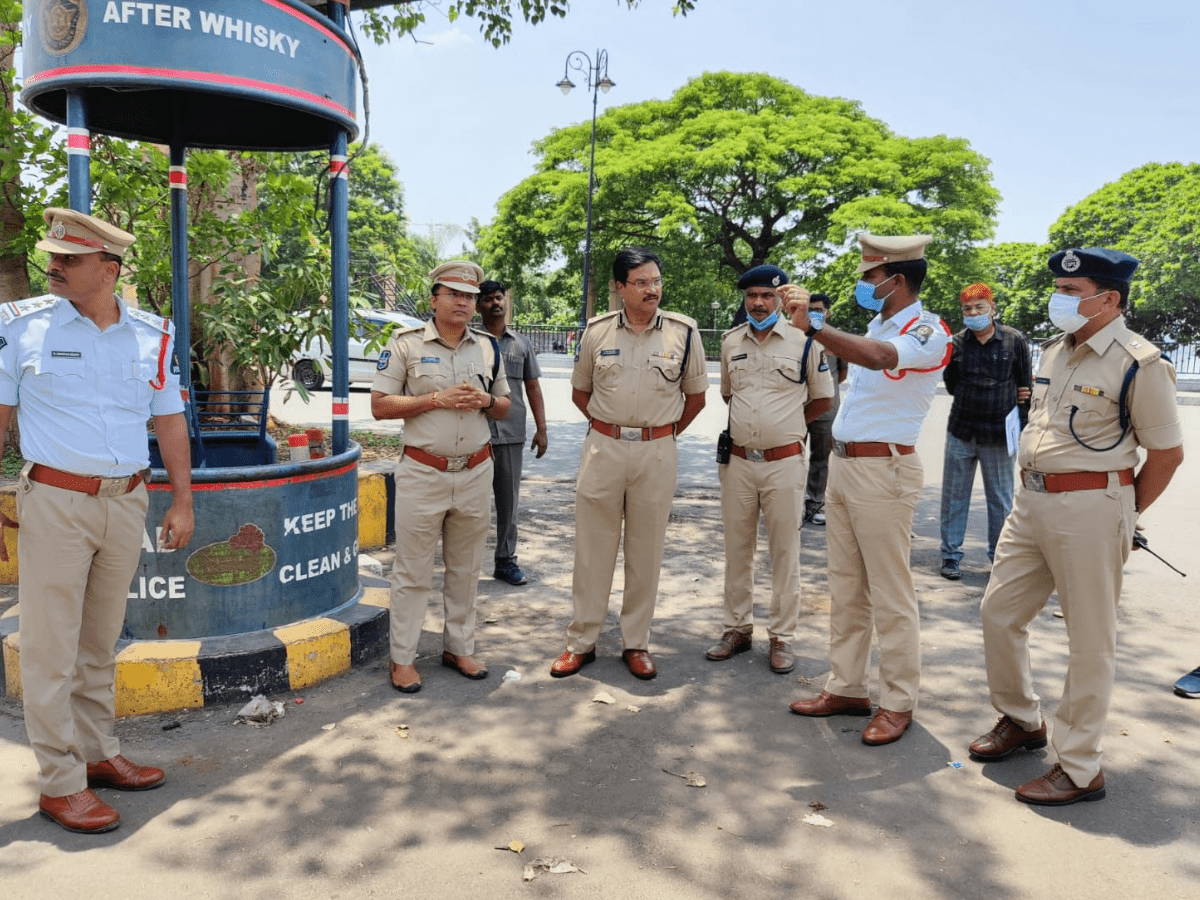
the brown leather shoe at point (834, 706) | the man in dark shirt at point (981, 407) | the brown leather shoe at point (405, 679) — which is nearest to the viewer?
the brown leather shoe at point (834, 706)

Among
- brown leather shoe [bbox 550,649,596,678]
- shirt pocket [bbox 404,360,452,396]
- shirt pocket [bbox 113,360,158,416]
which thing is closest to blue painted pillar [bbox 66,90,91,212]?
shirt pocket [bbox 113,360,158,416]

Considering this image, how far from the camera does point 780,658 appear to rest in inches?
180

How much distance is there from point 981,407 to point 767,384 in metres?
2.30

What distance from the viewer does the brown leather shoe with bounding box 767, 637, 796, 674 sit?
453cm

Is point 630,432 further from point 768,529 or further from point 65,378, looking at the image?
point 65,378

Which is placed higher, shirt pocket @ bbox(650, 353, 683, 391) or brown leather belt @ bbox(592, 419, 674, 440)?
shirt pocket @ bbox(650, 353, 683, 391)

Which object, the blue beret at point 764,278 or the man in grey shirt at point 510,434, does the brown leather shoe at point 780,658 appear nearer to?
the blue beret at point 764,278

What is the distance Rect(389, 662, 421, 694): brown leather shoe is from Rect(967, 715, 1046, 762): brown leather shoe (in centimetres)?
239

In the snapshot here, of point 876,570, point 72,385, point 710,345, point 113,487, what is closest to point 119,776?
point 113,487

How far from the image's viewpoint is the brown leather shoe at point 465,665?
14.3ft

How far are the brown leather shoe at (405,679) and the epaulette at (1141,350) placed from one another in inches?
126

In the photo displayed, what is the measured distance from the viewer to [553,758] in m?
3.56

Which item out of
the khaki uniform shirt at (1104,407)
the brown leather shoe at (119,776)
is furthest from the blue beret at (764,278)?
the brown leather shoe at (119,776)

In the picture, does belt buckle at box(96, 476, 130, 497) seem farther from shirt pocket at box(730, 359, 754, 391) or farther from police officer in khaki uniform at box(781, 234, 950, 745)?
shirt pocket at box(730, 359, 754, 391)
